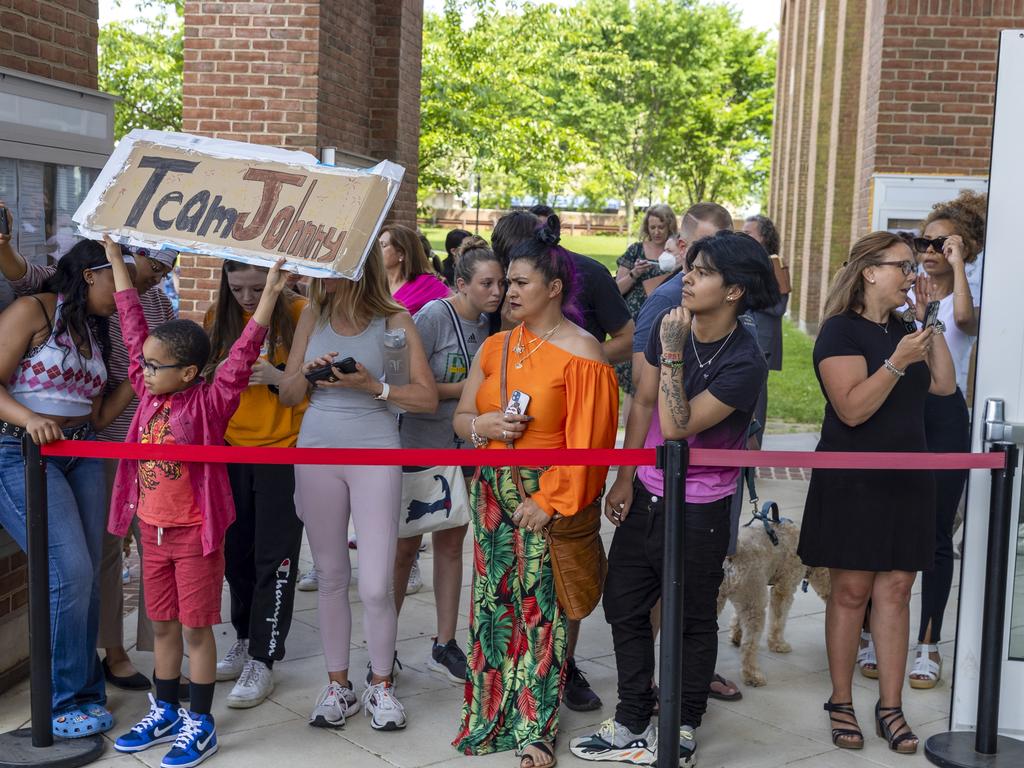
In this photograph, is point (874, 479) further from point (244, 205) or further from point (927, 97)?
point (927, 97)

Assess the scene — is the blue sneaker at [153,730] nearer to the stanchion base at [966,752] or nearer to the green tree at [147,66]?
the stanchion base at [966,752]

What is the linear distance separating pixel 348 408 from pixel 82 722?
62.1 inches

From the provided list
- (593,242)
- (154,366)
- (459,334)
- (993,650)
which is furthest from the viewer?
(593,242)

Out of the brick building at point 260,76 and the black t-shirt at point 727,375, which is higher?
the brick building at point 260,76

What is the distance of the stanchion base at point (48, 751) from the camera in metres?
4.27

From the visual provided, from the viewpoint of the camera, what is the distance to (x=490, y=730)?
4.55m

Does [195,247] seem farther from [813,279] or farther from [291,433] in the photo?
[813,279]

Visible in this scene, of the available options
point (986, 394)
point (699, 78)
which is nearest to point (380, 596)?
point (986, 394)

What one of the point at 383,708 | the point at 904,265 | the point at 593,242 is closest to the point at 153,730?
the point at 383,708

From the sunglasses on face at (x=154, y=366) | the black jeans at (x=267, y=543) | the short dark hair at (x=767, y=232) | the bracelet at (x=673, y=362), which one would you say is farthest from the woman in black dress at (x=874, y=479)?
the short dark hair at (x=767, y=232)

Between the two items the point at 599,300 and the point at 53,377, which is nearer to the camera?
the point at 53,377

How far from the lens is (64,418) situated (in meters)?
4.50

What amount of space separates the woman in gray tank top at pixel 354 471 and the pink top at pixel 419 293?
1.12 meters

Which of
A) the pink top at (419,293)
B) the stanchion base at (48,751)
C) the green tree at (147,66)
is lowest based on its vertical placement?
the stanchion base at (48,751)
